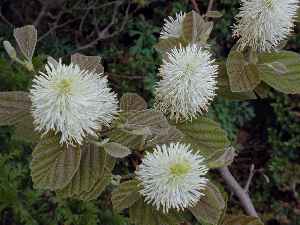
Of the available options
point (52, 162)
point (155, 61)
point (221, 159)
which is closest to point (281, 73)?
point (221, 159)

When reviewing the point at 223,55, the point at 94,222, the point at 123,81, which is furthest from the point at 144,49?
the point at 94,222

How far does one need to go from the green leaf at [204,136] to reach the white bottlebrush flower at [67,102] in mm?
188

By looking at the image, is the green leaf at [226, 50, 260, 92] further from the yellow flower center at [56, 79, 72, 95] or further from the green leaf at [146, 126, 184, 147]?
the yellow flower center at [56, 79, 72, 95]

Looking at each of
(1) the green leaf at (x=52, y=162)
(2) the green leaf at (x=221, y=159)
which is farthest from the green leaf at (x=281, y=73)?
(1) the green leaf at (x=52, y=162)

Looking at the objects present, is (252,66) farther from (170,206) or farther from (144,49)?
(144,49)

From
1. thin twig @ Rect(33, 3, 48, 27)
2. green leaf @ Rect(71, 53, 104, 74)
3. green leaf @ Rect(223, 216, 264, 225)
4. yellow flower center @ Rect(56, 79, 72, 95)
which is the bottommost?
green leaf @ Rect(223, 216, 264, 225)

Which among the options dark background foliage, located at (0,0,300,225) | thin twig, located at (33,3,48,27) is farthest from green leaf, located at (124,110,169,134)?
thin twig, located at (33,3,48,27)

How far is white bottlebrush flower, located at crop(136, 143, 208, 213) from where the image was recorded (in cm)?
79

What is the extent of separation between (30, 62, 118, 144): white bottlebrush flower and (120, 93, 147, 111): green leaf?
0.16 metres

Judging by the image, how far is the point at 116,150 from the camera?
29.7 inches

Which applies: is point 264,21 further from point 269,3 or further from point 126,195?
point 126,195

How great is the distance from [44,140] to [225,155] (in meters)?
0.27

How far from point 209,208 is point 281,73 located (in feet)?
0.79

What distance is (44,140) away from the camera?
2.57ft
